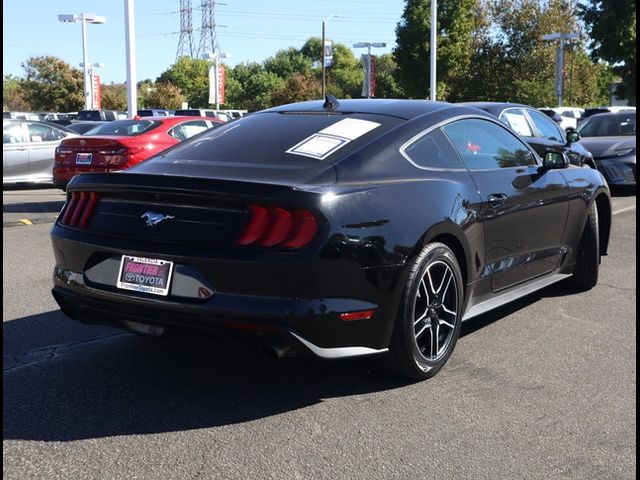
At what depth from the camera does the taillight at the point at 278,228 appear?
356 cm

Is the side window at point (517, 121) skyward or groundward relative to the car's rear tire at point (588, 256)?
skyward

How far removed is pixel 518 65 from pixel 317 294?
5232 centimetres

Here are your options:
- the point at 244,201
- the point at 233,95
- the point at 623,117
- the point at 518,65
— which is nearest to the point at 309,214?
the point at 244,201

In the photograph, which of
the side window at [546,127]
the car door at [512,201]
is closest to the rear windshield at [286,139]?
the car door at [512,201]

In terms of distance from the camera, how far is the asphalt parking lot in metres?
3.16

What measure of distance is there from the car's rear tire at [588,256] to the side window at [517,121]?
3.92 metres

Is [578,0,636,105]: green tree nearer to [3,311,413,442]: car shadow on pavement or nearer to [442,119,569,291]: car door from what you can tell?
[442,119,569,291]: car door

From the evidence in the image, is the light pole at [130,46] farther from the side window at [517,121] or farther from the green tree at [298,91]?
the green tree at [298,91]

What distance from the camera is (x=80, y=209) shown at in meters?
4.17

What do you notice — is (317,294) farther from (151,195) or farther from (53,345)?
(53,345)

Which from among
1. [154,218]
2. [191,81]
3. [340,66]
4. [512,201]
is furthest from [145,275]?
[340,66]

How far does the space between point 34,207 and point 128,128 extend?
78.5 inches

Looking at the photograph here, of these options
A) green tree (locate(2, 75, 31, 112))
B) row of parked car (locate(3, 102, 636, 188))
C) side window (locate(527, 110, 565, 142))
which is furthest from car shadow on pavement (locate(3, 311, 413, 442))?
green tree (locate(2, 75, 31, 112))

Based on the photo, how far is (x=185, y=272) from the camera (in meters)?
3.62
